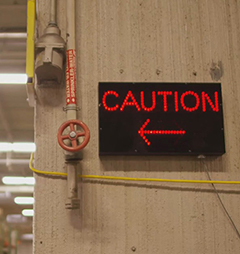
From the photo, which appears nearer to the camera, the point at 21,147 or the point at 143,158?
the point at 143,158

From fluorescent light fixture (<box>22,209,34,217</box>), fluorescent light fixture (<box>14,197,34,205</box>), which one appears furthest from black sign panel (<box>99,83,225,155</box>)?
fluorescent light fixture (<box>22,209,34,217</box>)

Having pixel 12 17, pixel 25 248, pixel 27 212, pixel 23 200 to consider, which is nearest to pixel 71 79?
pixel 12 17

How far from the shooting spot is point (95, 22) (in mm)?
2227

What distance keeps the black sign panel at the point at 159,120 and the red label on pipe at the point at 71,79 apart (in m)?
0.13

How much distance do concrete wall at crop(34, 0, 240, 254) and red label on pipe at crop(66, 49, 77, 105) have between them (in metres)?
0.08

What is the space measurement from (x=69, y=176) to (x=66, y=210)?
0.55 feet

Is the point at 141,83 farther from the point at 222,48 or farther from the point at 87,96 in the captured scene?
the point at 222,48

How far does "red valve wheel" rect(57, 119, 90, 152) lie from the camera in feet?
6.05

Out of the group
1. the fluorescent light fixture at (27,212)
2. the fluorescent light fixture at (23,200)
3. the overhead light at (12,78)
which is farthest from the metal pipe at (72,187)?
the fluorescent light fixture at (27,212)

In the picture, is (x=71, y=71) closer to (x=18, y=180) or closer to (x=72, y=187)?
(x=72, y=187)

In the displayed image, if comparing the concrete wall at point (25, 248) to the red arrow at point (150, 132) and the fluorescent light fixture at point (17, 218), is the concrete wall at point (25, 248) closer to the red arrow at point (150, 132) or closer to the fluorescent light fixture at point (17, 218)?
the fluorescent light fixture at point (17, 218)

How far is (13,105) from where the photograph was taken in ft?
17.7

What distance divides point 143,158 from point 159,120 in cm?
20

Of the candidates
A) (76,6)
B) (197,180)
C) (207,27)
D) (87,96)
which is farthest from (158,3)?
(197,180)
